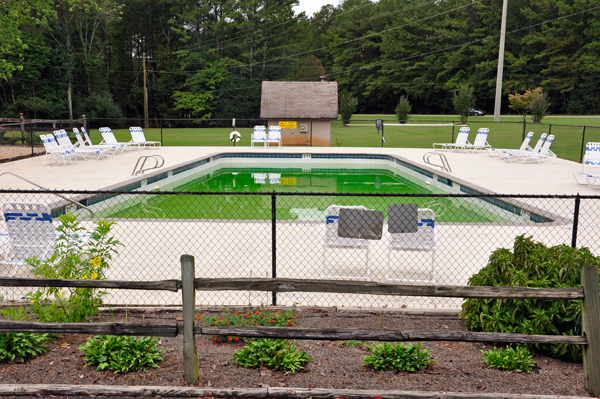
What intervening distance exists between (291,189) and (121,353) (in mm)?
9852

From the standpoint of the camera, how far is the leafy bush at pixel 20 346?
327 cm

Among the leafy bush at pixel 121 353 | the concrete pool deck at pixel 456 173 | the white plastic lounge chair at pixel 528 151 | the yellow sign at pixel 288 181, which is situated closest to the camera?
the leafy bush at pixel 121 353

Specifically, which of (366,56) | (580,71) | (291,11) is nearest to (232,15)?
(291,11)

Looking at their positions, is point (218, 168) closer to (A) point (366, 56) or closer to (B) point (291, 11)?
(B) point (291, 11)

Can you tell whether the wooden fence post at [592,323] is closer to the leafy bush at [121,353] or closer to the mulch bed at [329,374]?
the mulch bed at [329,374]

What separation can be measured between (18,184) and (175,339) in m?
9.05

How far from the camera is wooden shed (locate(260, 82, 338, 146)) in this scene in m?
23.2

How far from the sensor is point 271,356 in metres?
3.28

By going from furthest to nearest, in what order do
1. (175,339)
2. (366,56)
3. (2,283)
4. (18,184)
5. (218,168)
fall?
(366,56) → (218,168) → (18,184) → (175,339) → (2,283)

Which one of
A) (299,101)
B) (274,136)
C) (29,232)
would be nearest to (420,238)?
(29,232)


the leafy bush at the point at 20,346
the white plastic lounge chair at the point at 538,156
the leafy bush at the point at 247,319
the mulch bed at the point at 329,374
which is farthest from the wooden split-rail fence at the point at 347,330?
the white plastic lounge chair at the point at 538,156

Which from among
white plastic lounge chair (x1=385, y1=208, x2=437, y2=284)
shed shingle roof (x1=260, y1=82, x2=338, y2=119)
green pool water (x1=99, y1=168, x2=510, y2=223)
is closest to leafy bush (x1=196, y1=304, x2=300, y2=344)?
white plastic lounge chair (x1=385, y1=208, x2=437, y2=284)

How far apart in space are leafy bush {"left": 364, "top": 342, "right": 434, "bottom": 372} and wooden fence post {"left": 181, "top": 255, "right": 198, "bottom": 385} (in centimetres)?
111

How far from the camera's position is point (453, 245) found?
655 cm
